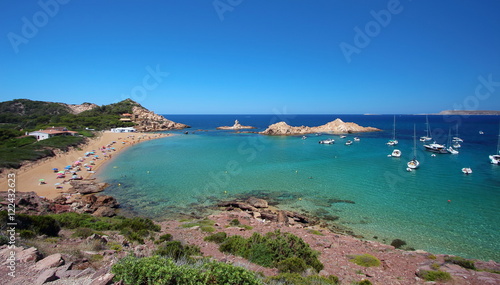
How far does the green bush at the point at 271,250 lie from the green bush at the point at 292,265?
20.4 inches

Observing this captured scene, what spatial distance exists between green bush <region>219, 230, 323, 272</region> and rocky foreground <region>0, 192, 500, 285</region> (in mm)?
463

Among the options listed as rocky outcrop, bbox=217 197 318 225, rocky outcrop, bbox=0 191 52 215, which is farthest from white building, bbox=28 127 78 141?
rocky outcrop, bbox=217 197 318 225

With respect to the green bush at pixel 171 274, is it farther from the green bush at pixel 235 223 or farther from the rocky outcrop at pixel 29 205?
the rocky outcrop at pixel 29 205

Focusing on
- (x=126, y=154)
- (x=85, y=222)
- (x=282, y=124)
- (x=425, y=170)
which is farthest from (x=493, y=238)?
(x=282, y=124)

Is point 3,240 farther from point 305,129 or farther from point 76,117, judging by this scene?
point 76,117

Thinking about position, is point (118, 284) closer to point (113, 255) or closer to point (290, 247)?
point (113, 255)

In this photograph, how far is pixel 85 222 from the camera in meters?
16.6

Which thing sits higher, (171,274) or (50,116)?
Result: (50,116)

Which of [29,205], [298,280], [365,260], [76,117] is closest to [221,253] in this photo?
[298,280]

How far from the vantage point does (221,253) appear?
1351 centimetres

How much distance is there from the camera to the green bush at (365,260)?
42.2 feet

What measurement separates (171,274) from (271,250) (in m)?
6.91

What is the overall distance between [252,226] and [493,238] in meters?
17.4

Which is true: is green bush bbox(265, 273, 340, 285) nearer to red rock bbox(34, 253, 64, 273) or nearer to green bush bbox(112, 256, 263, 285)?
green bush bbox(112, 256, 263, 285)
